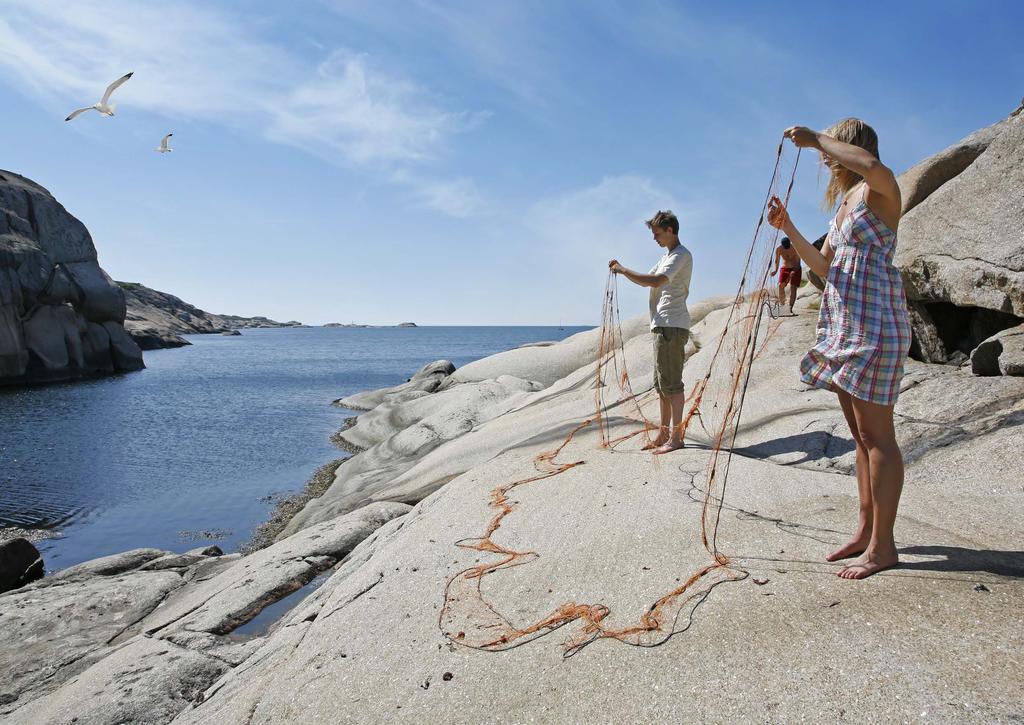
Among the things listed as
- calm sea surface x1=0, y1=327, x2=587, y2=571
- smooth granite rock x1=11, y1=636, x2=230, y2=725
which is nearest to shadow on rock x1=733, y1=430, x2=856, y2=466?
smooth granite rock x1=11, y1=636, x2=230, y2=725

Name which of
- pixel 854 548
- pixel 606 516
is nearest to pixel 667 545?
pixel 606 516

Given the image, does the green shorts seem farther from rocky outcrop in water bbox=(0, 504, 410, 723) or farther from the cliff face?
the cliff face

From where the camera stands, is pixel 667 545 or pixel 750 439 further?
pixel 750 439

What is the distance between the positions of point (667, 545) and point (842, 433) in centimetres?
262

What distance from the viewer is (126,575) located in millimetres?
6934

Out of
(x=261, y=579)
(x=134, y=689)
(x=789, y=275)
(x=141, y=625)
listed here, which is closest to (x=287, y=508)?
(x=141, y=625)

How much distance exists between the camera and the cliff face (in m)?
31.4

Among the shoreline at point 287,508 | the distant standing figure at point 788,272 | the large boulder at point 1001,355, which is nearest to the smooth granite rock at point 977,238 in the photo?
the large boulder at point 1001,355

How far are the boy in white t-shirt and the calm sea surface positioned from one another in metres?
7.12

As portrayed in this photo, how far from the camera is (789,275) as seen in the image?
8.99 meters

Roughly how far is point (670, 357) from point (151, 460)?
14434 mm

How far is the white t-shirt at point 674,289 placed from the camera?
5.54m

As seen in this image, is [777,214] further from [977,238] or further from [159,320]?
[159,320]

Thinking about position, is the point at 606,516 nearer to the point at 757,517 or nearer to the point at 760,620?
the point at 757,517
